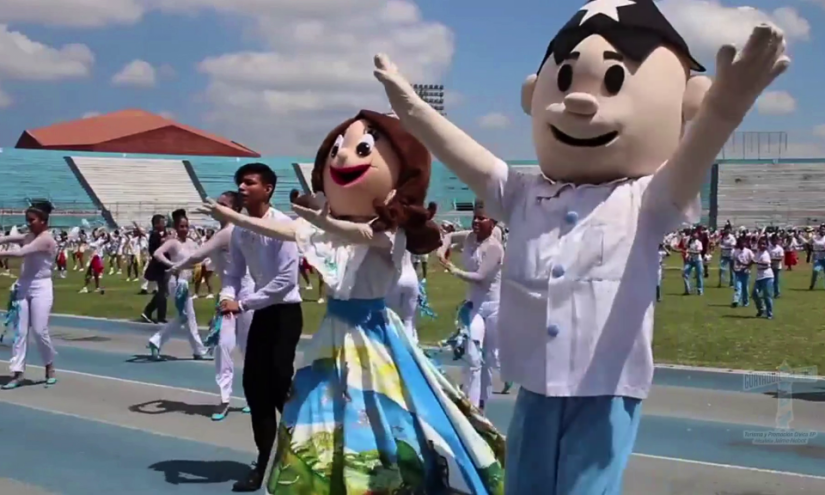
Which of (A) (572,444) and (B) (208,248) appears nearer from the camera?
(A) (572,444)

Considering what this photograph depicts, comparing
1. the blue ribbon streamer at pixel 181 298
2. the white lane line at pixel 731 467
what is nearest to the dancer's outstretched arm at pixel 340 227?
the white lane line at pixel 731 467

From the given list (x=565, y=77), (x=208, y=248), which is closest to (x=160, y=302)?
(x=208, y=248)

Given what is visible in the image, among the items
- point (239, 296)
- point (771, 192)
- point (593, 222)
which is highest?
point (771, 192)

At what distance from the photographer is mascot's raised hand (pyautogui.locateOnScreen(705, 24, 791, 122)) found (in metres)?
2.96

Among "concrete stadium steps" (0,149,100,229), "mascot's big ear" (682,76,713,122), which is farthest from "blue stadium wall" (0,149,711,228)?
"mascot's big ear" (682,76,713,122)

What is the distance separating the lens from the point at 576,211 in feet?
11.5

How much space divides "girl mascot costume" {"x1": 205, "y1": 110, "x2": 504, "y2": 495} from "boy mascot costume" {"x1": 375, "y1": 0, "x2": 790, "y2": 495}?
1261 mm

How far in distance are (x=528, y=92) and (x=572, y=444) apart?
144 centimetres

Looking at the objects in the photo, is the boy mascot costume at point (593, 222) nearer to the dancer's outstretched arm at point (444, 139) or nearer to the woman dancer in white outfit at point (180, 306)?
the dancer's outstretched arm at point (444, 139)

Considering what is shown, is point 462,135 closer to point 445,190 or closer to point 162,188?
point 445,190

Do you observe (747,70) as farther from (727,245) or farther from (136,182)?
(136,182)

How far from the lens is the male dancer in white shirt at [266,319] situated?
616 centimetres

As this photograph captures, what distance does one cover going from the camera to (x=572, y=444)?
11.1 feet

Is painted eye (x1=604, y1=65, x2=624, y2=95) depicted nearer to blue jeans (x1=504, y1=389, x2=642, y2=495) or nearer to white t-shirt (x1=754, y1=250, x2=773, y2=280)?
blue jeans (x1=504, y1=389, x2=642, y2=495)
